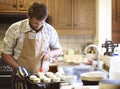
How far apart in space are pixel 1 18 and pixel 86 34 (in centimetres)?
135

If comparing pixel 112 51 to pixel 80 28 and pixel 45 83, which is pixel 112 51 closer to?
pixel 80 28

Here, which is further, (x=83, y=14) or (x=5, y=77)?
(x=83, y=14)

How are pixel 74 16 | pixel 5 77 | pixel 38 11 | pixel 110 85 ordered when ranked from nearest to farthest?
1. pixel 110 85
2. pixel 38 11
3. pixel 5 77
4. pixel 74 16

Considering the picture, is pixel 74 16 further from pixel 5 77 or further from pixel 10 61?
pixel 10 61

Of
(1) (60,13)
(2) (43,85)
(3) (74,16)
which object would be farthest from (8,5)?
(2) (43,85)

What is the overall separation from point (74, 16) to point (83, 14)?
5.7 inches

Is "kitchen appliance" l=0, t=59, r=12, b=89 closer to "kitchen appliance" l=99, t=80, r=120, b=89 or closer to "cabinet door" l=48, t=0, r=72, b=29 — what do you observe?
"cabinet door" l=48, t=0, r=72, b=29

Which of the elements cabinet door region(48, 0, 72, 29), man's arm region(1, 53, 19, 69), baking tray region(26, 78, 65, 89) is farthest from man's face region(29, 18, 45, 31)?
cabinet door region(48, 0, 72, 29)

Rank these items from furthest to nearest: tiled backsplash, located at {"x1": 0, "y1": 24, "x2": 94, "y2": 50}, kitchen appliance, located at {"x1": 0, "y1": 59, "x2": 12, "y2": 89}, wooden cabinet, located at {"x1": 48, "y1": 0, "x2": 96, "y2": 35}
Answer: tiled backsplash, located at {"x1": 0, "y1": 24, "x2": 94, "y2": 50}
wooden cabinet, located at {"x1": 48, "y1": 0, "x2": 96, "y2": 35}
kitchen appliance, located at {"x1": 0, "y1": 59, "x2": 12, "y2": 89}

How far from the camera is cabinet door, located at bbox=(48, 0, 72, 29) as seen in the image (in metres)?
4.10

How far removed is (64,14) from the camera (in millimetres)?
4113

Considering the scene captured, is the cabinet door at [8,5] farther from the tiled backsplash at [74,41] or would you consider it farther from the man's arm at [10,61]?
the man's arm at [10,61]

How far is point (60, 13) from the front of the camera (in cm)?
411

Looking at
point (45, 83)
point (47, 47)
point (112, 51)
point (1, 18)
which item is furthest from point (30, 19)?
point (1, 18)
